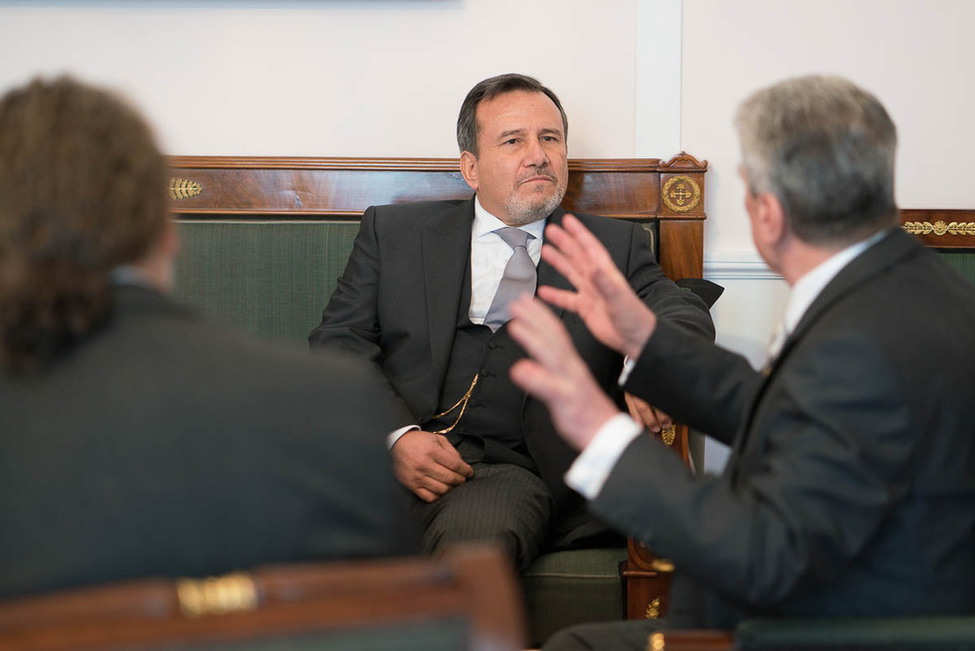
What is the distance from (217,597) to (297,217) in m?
2.71

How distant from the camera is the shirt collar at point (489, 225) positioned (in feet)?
11.4

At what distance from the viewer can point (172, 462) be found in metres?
1.18

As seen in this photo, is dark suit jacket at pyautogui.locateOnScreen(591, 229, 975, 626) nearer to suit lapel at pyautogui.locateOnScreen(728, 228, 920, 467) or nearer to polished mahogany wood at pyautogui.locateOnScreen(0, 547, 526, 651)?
suit lapel at pyautogui.locateOnScreen(728, 228, 920, 467)

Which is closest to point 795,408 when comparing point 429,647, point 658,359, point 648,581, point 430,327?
point 658,359

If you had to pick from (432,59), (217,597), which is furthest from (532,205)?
(217,597)

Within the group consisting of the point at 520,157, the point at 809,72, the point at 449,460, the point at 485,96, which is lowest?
the point at 449,460

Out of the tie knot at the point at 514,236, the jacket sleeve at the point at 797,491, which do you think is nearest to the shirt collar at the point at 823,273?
the jacket sleeve at the point at 797,491

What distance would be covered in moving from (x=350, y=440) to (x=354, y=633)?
1.02ft

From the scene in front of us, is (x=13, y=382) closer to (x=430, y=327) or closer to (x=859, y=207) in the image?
(x=859, y=207)

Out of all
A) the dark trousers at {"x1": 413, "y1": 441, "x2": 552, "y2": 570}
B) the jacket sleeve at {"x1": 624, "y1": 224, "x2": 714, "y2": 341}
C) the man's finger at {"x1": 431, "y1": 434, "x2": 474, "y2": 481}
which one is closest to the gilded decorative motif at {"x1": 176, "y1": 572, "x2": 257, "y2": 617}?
the dark trousers at {"x1": 413, "y1": 441, "x2": 552, "y2": 570}

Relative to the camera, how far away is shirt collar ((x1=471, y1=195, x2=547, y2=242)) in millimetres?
3461

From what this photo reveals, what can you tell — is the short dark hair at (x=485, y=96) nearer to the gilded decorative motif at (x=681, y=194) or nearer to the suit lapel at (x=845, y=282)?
the gilded decorative motif at (x=681, y=194)

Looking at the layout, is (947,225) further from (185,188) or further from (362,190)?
(185,188)

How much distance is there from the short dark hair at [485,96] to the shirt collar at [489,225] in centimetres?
20
